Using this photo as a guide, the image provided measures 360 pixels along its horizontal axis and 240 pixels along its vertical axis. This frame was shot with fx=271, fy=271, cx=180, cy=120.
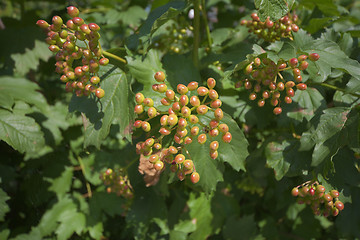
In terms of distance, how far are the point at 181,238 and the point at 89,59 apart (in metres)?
1.35

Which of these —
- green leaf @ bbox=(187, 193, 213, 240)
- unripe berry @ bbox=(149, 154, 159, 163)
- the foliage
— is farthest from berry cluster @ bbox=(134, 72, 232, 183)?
green leaf @ bbox=(187, 193, 213, 240)

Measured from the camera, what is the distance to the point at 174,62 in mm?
1427

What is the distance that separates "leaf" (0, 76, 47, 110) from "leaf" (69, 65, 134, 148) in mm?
695

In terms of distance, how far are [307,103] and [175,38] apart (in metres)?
0.89

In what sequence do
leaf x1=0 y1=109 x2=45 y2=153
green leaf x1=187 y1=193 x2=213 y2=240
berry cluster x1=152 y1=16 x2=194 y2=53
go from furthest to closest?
1. green leaf x1=187 y1=193 x2=213 y2=240
2. berry cluster x1=152 y1=16 x2=194 y2=53
3. leaf x1=0 y1=109 x2=45 y2=153

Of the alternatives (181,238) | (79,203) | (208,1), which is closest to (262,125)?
(181,238)

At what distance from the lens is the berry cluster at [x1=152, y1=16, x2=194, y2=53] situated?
1728 millimetres

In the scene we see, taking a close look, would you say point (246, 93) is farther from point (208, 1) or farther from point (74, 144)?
point (74, 144)

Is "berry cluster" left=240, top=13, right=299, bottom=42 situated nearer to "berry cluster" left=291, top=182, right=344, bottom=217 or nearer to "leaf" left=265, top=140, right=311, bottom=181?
"leaf" left=265, top=140, right=311, bottom=181

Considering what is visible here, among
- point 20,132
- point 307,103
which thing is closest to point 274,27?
point 307,103

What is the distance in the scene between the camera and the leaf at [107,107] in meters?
1.31

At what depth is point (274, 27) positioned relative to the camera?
1.41m

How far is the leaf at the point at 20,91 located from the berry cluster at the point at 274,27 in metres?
1.51

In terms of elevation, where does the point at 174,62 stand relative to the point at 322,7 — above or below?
below
